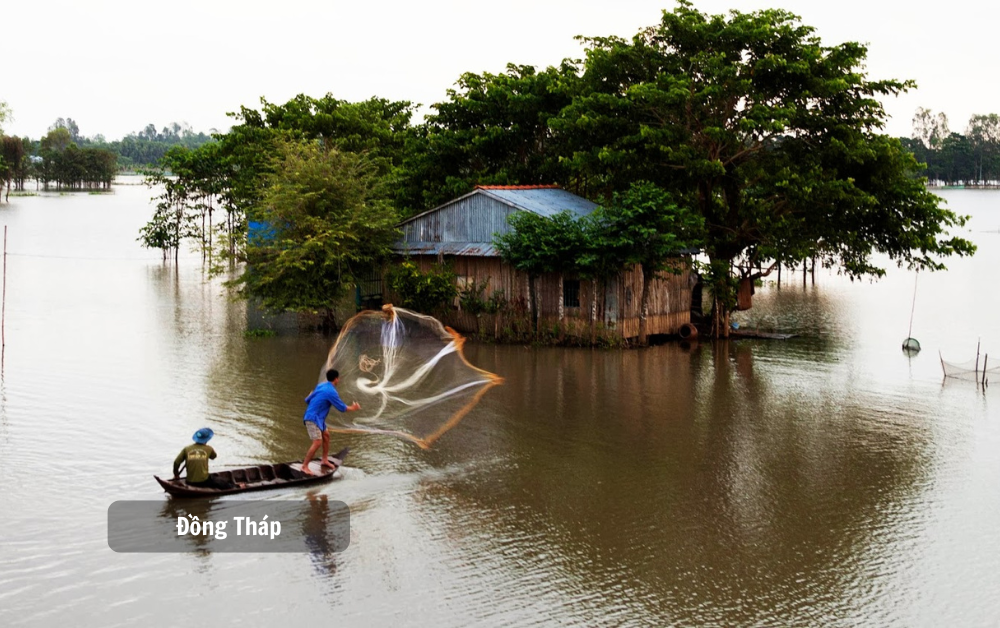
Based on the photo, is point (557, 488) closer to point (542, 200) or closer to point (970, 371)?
point (970, 371)

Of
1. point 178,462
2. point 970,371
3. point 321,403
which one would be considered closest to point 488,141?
point 970,371

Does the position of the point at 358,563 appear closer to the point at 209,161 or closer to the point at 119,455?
the point at 119,455

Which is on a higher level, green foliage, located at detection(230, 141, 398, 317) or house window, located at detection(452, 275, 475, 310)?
green foliage, located at detection(230, 141, 398, 317)

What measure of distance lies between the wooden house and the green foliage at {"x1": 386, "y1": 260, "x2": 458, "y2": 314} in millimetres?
436

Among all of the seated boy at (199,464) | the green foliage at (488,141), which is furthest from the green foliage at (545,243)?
the seated boy at (199,464)

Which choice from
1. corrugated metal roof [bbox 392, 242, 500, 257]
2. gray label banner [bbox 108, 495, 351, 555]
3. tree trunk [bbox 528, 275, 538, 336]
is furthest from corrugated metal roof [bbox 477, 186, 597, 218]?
gray label banner [bbox 108, 495, 351, 555]

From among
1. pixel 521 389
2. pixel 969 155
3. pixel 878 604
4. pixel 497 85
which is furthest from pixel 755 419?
pixel 969 155

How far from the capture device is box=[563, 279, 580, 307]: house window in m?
25.5

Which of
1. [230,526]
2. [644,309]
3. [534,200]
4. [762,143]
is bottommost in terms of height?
[230,526]

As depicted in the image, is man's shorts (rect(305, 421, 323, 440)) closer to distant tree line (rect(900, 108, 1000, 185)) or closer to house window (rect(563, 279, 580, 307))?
house window (rect(563, 279, 580, 307))

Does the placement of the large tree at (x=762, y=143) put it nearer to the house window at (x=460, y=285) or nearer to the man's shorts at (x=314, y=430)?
the house window at (x=460, y=285)

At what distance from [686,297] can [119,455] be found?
18.1 metres

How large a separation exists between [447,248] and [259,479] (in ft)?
48.4

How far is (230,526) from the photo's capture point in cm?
1199
